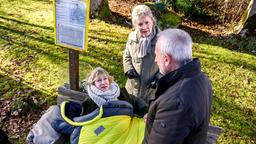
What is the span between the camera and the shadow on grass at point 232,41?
28.8 ft

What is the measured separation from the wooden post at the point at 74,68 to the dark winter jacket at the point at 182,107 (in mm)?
1857

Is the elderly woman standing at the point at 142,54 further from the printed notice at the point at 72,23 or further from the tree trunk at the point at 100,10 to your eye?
the tree trunk at the point at 100,10

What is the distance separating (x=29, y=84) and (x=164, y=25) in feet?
14.3

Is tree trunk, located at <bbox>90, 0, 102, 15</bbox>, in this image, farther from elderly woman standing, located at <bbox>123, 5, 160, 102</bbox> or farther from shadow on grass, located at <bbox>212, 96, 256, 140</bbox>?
elderly woman standing, located at <bbox>123, 5, 160, 102</bbox>

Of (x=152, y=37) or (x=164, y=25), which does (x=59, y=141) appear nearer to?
(x=152, y=37)

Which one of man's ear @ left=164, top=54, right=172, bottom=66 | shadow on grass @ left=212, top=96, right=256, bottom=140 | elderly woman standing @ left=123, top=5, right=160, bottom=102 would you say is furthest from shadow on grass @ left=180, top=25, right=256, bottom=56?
man's ear @ left=164, top=54, right=172, bottom=66

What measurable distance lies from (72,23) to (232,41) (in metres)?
6.20

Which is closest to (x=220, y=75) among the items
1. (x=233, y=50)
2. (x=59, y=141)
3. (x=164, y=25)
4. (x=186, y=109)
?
(x=233, y=50)

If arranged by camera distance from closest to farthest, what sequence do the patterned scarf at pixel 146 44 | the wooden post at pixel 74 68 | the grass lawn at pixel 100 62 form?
the patterned scarf at pixel 146 44
the wooden post at pixel 74 68
the grass lawn at pixel 100 62

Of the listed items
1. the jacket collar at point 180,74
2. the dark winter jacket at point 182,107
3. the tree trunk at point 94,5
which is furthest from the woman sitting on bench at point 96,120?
the tree trunk at point 94,5

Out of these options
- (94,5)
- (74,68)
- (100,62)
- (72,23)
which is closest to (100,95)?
(74,68)

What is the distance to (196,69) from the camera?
271 cm

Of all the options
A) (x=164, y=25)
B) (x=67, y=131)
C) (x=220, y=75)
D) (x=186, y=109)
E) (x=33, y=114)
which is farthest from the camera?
(x=164, y=25)

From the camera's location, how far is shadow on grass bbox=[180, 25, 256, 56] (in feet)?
28.8
